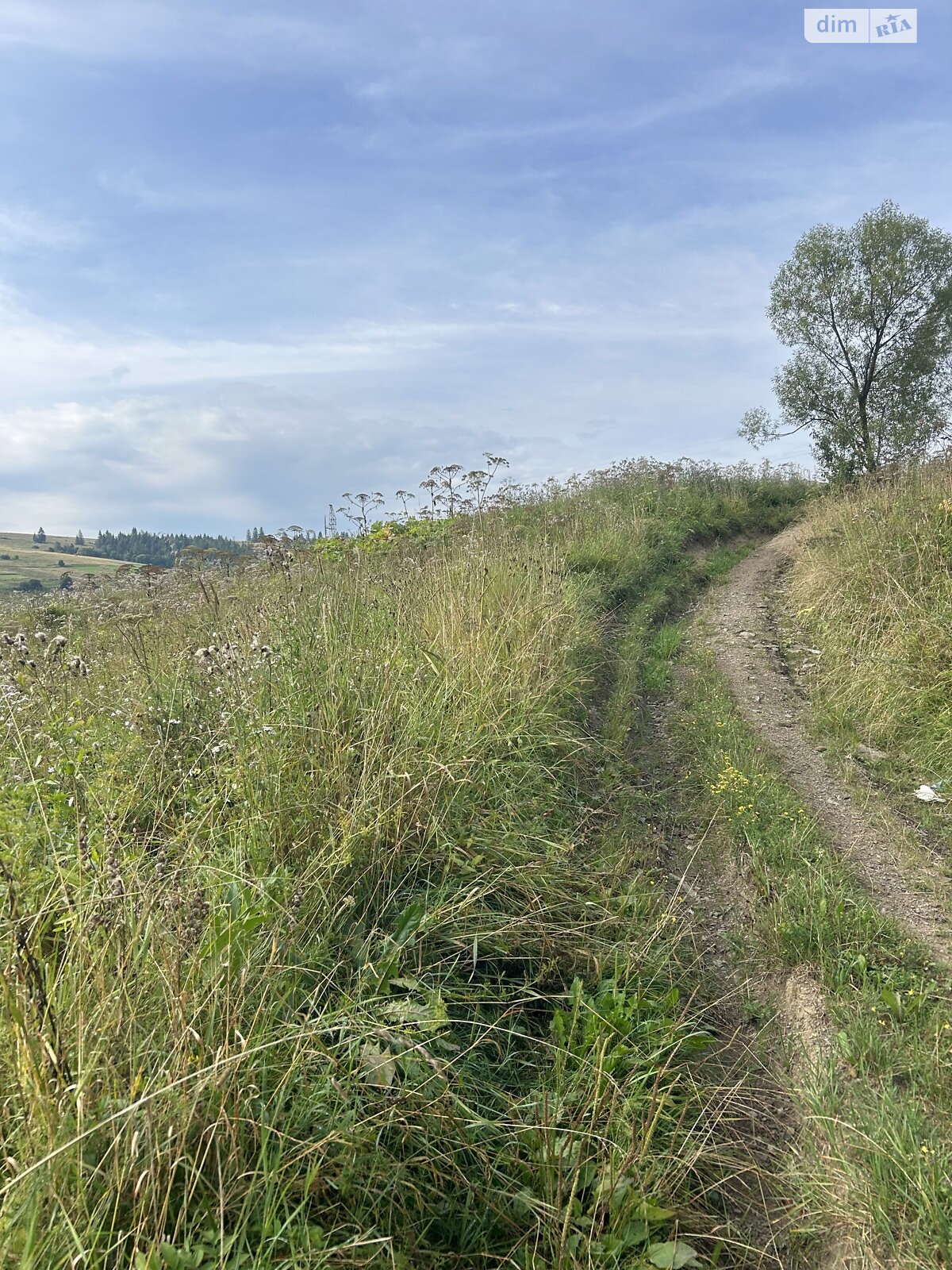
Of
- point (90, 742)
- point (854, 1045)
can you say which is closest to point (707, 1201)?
point (854, 1045)

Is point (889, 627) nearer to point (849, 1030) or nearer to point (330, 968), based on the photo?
point (849, 1030)

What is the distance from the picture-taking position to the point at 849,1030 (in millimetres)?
2965

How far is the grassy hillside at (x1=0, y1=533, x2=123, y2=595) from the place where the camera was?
20.4 metres

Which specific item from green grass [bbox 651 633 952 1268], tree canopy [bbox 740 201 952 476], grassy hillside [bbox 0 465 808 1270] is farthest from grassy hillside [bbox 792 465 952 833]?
tree canopy [bbox 740 201 952 476]

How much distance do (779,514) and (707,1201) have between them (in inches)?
674

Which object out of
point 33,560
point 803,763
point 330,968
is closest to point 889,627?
point 803,763

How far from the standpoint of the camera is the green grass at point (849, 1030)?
7.04 ft

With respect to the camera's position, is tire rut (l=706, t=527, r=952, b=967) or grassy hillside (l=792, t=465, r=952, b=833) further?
grassy hillside (l=792, t=465, r=952, b=833)

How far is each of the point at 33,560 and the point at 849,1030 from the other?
34334 mm

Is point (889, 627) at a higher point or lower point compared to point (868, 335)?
lower

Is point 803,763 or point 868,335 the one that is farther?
point 868,335

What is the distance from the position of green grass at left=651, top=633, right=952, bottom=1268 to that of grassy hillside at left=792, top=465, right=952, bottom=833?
125 centimetres

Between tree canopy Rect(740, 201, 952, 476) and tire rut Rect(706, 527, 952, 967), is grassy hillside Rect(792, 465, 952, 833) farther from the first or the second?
tree canopy Rect(740, 201, 952, 476)

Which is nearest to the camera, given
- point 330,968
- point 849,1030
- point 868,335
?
point 330,968
